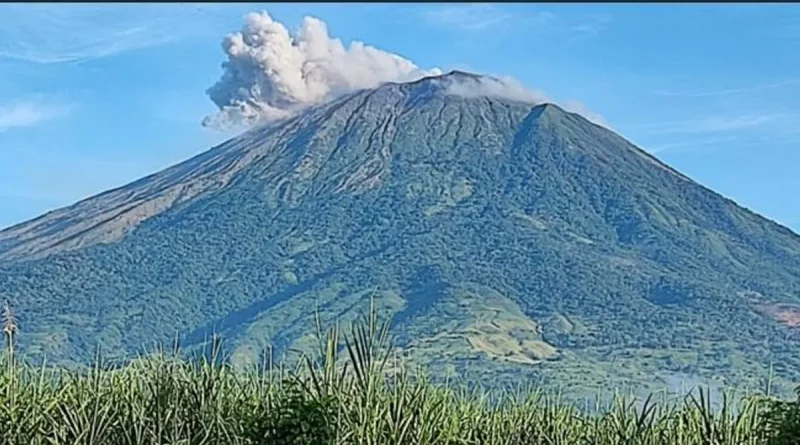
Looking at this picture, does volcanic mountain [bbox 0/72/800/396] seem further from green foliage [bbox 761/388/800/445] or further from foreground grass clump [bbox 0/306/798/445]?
green foliage [bbox 761/388/800/445]

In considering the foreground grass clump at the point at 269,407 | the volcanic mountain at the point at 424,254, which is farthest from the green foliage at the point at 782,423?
the volcanic mountain at the point at 424,254

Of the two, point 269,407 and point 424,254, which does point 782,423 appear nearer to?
point 269,407

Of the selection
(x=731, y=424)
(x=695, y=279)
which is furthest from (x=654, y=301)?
(x=731, y=424)

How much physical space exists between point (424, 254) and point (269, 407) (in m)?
156

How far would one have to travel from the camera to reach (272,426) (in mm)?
12297

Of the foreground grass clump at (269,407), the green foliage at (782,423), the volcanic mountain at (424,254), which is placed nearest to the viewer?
the foreground grass clump at (269,407)

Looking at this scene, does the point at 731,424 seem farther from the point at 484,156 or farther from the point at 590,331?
the point at 484,156

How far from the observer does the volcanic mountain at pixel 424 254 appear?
454 feet

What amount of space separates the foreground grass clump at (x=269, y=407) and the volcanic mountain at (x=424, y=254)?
10622cm

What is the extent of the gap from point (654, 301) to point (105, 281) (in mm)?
60725

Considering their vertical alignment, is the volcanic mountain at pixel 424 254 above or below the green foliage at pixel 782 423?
above

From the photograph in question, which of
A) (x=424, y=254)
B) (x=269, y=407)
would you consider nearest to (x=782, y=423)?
(x=269, y=407)

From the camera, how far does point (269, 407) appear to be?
498 inches

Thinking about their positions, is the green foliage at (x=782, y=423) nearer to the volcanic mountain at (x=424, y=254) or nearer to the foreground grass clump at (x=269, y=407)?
the foreground grass clump at (x=269, y=407)
